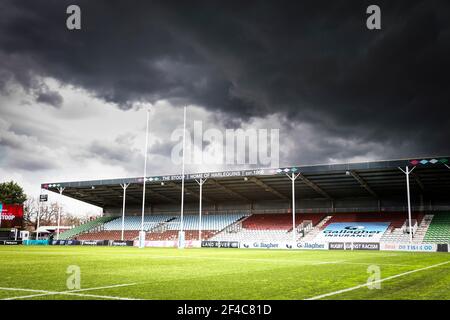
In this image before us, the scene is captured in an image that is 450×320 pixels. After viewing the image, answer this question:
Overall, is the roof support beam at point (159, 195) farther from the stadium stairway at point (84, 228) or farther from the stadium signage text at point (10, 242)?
the stadium signage text at point (10, 242)

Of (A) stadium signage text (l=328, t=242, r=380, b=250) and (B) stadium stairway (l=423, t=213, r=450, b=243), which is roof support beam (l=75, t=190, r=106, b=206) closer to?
(A) stadium signage text (l=328, t=242, r=380, b=250)

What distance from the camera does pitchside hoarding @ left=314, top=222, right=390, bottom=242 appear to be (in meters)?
46.0

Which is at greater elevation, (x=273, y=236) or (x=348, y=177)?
(x=348, y=177)

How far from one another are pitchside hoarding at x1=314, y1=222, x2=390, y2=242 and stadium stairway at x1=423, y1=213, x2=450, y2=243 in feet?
15.3

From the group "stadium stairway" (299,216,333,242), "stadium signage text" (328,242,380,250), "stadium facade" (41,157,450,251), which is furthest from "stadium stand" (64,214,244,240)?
"stadium signage text" (328,242,380,250)

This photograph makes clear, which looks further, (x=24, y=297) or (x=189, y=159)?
(x=189, y=159)

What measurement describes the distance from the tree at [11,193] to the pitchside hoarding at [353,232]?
226ft

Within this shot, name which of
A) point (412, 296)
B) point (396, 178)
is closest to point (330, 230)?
point (396, 178)

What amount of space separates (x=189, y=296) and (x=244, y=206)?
5590cm

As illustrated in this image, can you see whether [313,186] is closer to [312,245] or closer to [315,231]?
[315,231]

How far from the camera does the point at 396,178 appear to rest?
4547 centimetres

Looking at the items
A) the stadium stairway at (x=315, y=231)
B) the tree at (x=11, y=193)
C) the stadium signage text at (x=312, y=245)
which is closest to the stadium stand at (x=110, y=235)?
the stadium stairway at (x=315, y=231)

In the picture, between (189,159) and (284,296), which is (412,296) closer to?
(284,296)

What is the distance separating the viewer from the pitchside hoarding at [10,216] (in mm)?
56125
